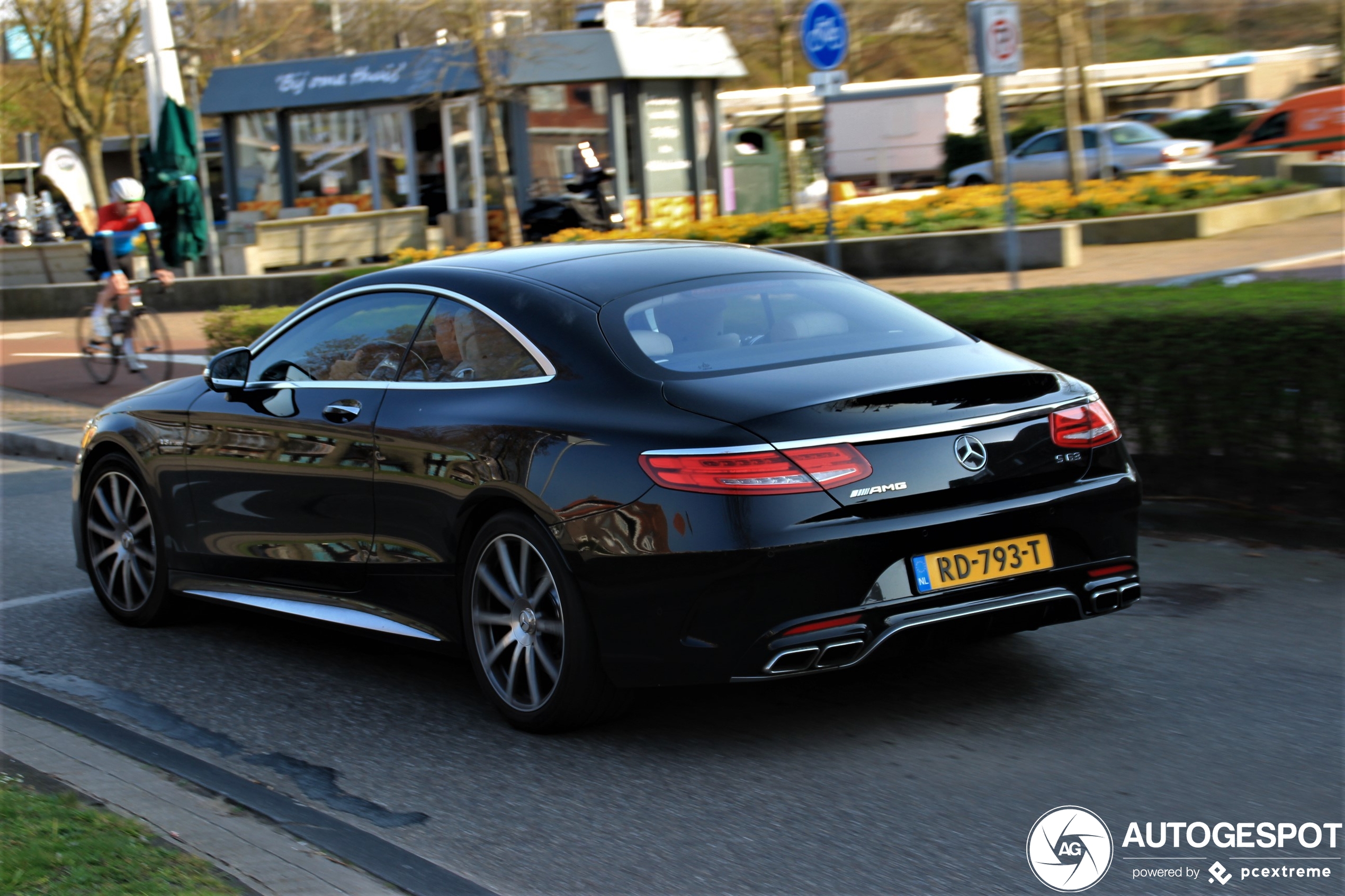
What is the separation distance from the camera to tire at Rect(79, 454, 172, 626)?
6.45m

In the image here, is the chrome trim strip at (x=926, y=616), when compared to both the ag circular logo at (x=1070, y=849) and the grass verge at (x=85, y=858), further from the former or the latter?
the grass verge at (x=85, y=858)

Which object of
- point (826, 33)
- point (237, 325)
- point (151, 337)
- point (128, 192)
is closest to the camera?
point (826, 33)

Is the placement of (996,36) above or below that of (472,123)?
below

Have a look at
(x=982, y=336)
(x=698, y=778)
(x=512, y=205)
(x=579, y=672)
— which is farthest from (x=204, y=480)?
(x=512, y=205)

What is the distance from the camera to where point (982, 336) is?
786cm

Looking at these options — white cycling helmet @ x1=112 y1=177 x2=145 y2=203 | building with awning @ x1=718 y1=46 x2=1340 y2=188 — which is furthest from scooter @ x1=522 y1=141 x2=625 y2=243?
white cycling helmet @ x1=112 y1=177 x2=145 y2=203

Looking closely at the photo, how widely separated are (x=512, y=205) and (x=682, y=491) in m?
20.1

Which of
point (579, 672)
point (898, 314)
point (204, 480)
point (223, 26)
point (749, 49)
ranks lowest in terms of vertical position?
point (579, 672)

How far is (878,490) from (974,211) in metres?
17.1

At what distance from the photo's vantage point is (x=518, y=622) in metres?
4.70

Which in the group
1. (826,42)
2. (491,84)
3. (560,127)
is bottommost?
(826,42)

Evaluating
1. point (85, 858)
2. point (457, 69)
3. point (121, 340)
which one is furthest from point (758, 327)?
point (457, 69)

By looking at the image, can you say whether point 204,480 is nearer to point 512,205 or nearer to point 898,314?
point 898,314

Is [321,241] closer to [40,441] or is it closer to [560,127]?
[560,127]
